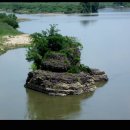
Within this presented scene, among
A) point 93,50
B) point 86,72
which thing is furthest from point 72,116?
point 93,50

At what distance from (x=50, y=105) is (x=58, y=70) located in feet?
12.6

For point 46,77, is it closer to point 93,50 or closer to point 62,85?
point 62,85

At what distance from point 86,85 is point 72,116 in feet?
15.8

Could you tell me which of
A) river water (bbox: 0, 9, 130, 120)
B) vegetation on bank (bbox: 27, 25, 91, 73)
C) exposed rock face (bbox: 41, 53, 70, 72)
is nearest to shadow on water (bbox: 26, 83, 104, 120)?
river water (bbox: 0, 9, 130, 120)

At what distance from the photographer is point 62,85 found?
19906 mm

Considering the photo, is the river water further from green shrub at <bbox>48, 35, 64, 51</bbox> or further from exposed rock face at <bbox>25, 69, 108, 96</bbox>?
green shrub at <bbox>48, 35, 64, 51</bbox>

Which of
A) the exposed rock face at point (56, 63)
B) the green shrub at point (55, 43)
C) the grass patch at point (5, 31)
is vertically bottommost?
the grass patch at point (5, 31)

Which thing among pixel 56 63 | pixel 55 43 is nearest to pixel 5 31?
pixel 55 43

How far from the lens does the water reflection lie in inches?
656

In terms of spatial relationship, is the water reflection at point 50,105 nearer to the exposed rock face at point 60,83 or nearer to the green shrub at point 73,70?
the exposed rock face at point 60,83

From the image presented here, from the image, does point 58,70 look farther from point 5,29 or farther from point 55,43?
point 5,29

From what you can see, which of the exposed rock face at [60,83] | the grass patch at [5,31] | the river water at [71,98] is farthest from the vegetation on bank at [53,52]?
the grass patch at [5,31]

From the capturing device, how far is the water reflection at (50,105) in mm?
16672

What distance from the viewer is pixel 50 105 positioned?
18.3 m
